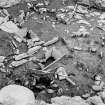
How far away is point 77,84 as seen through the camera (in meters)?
5.29

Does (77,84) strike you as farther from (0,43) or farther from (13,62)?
(0,43)

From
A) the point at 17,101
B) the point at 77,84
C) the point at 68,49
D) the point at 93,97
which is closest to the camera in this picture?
the point at 17,101

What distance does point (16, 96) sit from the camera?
428 cm

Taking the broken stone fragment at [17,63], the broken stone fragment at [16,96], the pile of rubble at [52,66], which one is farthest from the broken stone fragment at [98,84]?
the broken stone fragment at [17,63]

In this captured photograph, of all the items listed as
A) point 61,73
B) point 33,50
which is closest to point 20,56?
point 33,50

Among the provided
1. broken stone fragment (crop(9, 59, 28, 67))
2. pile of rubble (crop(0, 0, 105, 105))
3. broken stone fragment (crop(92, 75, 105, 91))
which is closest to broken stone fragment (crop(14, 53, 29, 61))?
pile of rubble (crop(0, 0, 105, 105))

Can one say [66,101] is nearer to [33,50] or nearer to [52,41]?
[33,50]

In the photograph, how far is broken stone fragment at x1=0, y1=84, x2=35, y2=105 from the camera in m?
4.18

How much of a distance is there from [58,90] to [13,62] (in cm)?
122

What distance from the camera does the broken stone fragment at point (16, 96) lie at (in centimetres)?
418

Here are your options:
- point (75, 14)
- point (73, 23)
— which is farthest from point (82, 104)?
point (75, 14)

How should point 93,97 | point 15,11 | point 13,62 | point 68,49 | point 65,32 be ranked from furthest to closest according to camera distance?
point 15,11
point 65,32
point 68,49
point 13,62
point 93,97

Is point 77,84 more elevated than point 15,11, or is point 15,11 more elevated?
point 15,11

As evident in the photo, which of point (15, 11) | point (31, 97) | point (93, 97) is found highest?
point (15, 11)
